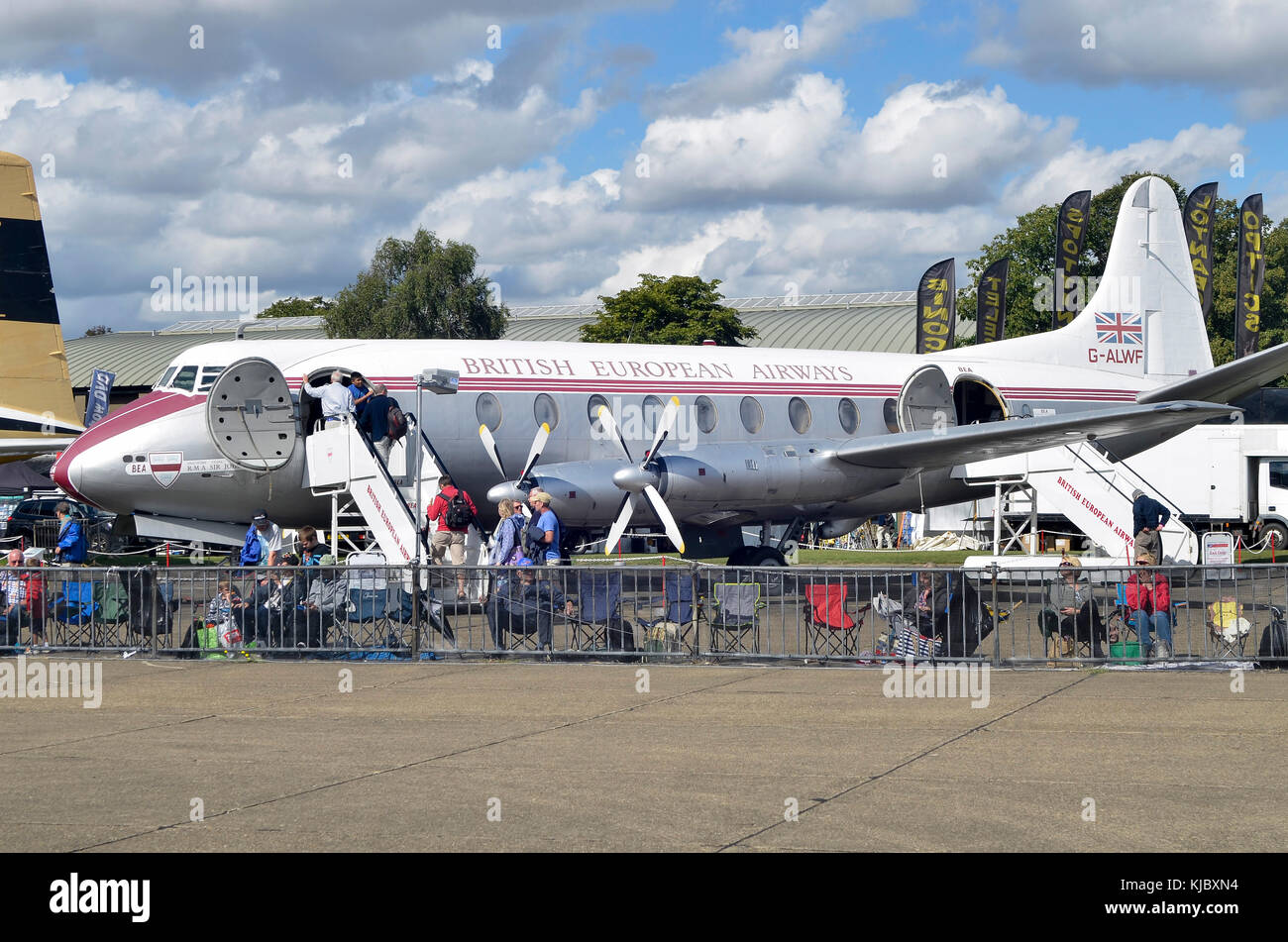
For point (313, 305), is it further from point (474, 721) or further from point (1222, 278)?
point (474, 721)

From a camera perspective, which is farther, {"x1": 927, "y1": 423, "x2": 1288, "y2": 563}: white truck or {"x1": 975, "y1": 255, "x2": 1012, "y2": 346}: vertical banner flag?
{"x1": 975, "y1": 255, "x2": 1012, "y2": 346}: vertical banner flag

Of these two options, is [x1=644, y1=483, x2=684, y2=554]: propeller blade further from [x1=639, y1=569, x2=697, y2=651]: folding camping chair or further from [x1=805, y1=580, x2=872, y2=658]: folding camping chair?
[x1=805, y1=580, x2=872, y2=658]: folding camping chair

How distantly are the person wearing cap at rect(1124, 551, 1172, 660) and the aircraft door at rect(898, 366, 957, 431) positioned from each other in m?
11.4

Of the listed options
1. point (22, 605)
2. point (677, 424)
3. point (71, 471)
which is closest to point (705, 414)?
point (677, 424)

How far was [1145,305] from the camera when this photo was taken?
28594 millimetres

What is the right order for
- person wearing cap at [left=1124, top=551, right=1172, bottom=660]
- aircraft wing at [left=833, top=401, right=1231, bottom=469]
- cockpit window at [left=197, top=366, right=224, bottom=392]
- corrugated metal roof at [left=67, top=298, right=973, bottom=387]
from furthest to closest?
1. corrugated metal roof at [left=67, top=298, right=973, bottom=387]
2. aircraft wing at [left=833, top=401, right=1231, bottom=469]
3. cockpit window at [left=197, top=366, right=224, bottom=392]
4. person wearing cap at [left=1124, top=551, right=1172, bottom=660]

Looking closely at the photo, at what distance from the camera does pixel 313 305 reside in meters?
97.6

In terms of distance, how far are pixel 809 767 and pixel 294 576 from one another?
25.7ft

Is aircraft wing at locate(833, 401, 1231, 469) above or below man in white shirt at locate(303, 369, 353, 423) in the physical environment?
below

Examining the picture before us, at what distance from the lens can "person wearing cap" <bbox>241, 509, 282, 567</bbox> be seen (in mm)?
18062

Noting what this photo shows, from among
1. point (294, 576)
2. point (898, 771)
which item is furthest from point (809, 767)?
point (294, 576)

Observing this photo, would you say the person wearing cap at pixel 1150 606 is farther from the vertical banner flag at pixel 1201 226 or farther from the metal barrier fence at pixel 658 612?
the vertical banner flag at pixel 1201 226

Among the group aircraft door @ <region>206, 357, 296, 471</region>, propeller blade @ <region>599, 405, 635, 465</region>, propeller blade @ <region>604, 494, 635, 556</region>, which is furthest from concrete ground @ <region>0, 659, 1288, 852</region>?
propeller blade @ <region>599, 405, 635, 465</region>

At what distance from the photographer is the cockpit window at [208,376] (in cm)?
1984
